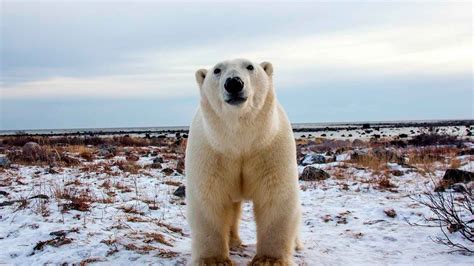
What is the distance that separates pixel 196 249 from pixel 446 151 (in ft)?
37.2

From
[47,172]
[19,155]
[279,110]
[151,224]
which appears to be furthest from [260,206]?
[19,155]

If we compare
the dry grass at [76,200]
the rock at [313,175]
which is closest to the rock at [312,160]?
the rock at [313,175]

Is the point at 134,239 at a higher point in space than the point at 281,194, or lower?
lower

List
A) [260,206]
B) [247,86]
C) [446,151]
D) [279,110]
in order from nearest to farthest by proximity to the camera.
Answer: [247,86], [260,206], [279,110], [446,151]

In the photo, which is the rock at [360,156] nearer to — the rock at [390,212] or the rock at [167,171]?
the rock at [167,171]

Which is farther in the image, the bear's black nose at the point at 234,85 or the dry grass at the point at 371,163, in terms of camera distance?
the dry grass at the point at 371,163

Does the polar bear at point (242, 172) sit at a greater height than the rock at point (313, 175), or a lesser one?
greater

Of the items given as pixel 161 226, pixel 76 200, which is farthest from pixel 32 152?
pixel 161 226

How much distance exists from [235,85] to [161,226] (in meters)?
2.40

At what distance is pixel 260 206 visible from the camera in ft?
11.6

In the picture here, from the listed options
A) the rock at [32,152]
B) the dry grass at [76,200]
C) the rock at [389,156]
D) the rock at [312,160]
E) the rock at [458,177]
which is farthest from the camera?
the rock at [312,160]

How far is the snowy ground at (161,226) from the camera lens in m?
3.73

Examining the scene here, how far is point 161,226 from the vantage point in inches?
192

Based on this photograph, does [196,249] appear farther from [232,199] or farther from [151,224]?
[151,224]
